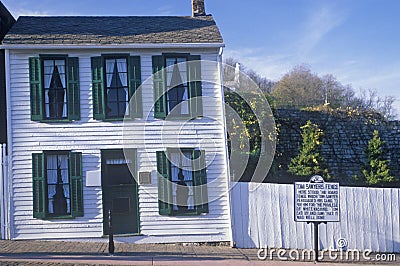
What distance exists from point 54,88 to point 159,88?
9.54 feet

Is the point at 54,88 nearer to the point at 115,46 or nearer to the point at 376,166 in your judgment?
the point at 115,46

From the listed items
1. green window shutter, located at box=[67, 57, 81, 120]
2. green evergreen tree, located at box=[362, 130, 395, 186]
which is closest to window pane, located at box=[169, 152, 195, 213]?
green window shutter, located at box=[67, 57, 81, 120]

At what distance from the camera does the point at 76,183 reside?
14.4 m

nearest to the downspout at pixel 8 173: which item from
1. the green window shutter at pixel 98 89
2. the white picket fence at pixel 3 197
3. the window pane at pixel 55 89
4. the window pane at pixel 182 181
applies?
the white picket fence at pixel 3 197

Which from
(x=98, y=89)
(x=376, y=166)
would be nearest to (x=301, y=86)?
(x=376, y=166)

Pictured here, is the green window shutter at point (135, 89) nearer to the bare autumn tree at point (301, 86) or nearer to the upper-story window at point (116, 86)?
the upper-story window at point (116, 86)

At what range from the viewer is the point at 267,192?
14453 millimetres

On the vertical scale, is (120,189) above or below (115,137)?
below

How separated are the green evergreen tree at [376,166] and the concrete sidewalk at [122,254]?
682 centimetres

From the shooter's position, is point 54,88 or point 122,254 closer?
point 122,254

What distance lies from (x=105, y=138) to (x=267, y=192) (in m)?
4.67

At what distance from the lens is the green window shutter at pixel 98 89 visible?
48.1 feet

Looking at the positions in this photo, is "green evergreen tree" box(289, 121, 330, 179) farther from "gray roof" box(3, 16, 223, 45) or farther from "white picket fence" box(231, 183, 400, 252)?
"gray roof" box(3, 16, 223, 45)

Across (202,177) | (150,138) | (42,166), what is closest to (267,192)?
(202,177)
